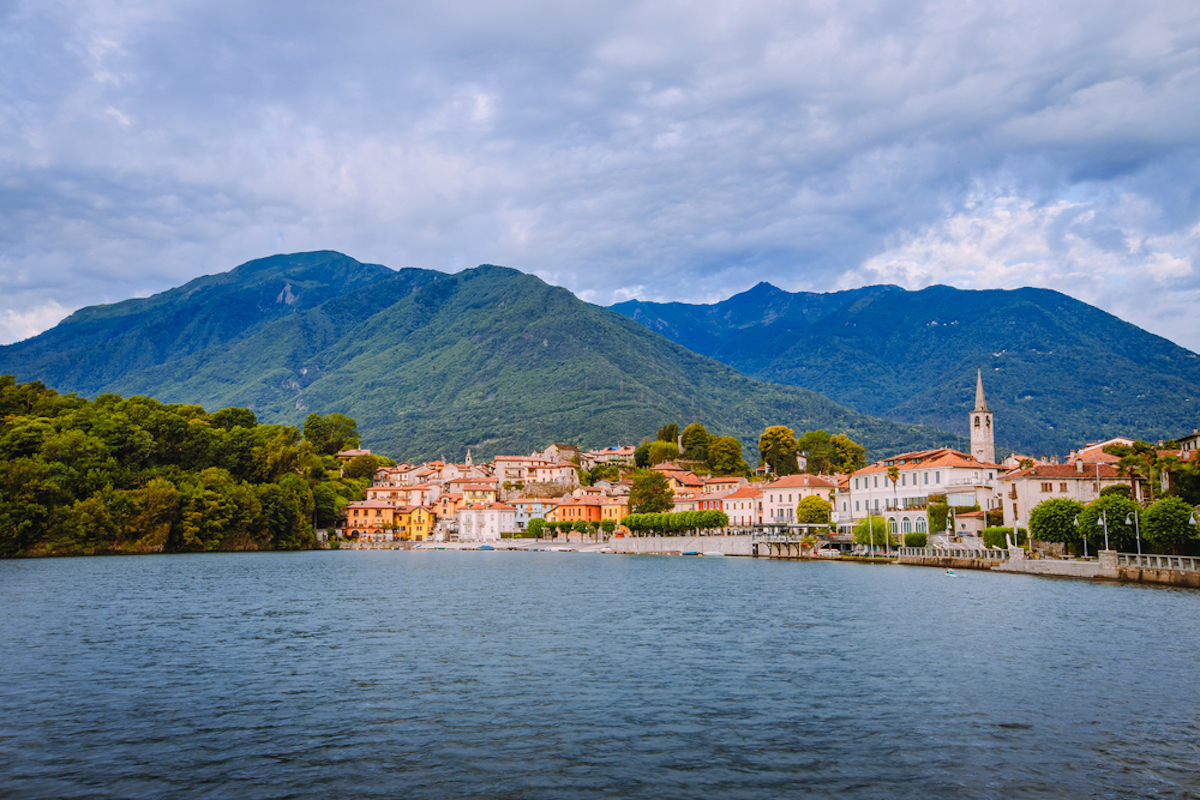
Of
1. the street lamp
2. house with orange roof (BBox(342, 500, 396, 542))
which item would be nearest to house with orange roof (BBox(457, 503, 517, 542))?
house with orange roof (BBox(342, 500, 396, 542))

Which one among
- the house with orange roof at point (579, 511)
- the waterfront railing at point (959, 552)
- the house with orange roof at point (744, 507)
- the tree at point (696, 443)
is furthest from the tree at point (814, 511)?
the tree at point (696, 443)

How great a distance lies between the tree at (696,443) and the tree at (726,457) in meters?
2.52

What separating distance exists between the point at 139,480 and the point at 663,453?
91102 millimetres

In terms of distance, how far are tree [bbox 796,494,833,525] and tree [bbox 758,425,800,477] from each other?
39608 millimetres

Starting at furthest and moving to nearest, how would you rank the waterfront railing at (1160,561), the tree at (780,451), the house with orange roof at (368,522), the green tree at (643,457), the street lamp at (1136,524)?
the green tree at (643,457) → the house with orange roof at (368,522) → the tree at (780,451) → the street lamp at (1136,524) → the waterfront railing at (1160,561)

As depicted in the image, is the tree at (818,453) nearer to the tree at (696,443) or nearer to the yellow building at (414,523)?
the tree at (696,443)

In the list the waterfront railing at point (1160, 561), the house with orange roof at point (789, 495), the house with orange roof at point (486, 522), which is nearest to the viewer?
the waterfront railing at point (1160, 561)

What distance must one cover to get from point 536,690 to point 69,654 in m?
15.8

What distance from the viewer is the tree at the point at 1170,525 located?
156ft

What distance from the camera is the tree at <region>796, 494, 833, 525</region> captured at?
97438 mm

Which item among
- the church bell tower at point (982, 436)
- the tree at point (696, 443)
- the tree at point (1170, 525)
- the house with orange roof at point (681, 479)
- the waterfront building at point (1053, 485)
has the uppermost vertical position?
the tree at point (696, 443)

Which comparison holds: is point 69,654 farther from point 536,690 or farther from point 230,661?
point 536,690

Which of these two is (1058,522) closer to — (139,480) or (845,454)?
(845,454)

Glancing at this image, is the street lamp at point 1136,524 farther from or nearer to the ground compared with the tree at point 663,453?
nearer to the ground
